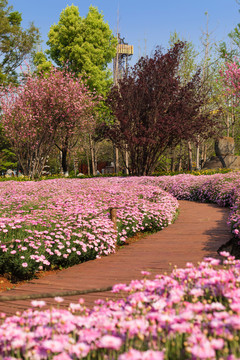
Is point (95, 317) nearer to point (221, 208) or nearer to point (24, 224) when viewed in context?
point (24, 224)

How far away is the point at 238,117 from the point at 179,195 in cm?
2244

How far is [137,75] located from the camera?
820 inches

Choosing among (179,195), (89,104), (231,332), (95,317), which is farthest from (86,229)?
(89,104)

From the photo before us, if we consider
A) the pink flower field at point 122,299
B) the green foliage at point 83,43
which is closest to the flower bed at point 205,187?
the pink flower field at point 122,299

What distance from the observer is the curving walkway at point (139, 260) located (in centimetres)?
445

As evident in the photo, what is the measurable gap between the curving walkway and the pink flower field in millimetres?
284

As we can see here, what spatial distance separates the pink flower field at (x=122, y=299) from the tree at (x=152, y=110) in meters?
6.15

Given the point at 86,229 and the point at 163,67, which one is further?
the point at 163,67

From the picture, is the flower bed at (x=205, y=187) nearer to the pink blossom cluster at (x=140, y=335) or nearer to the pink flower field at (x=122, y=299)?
the pink flower field at (x=122, y=299)

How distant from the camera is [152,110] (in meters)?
19.8

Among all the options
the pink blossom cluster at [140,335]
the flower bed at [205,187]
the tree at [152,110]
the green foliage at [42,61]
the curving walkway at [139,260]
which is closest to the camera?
the pink blossom cluster at [140,335]

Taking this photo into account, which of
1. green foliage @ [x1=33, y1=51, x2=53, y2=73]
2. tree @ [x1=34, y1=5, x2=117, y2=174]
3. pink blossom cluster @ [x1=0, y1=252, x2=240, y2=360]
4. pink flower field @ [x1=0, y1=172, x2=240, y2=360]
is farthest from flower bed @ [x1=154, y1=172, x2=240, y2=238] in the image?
green foliage @ [x1=33, y1=51, x2=53, y2=73]

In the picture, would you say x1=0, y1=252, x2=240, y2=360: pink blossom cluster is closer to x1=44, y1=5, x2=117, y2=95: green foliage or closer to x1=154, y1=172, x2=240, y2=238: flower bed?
x1=154, y1=172, x2=240, y2=238: flower bed

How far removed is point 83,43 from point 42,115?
11.0 meters
